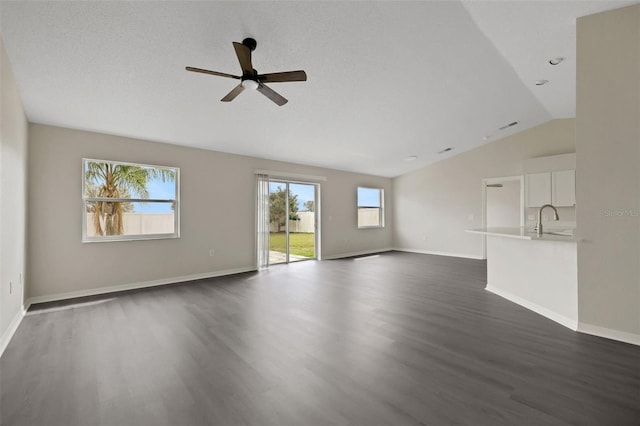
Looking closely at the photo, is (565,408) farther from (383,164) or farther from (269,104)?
(383,164)

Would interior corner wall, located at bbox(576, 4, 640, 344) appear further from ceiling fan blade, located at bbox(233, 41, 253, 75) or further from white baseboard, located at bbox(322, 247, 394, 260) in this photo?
white baseboard, located at bbox(322, 247, 394, 260)

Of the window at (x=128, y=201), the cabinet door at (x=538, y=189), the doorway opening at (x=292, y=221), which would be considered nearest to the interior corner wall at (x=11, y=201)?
the window at (x=128, y=201)

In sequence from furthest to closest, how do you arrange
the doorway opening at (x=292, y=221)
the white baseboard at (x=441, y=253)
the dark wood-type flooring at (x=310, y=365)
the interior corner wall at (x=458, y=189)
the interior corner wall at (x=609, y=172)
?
the white baseboard at (x=441, y=253), the doorway opening at (x=292, y=221), the interior corner wall at (x=458, y=189), the interior corner wall at (x=609, y=172), the dark wood-type flooring at (x=310, y=365)

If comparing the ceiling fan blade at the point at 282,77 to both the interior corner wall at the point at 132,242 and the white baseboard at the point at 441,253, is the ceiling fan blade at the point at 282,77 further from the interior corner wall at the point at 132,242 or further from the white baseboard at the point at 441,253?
the white baseboard at the point at 441,253

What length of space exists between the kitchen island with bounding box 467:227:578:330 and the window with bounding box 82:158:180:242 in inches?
196

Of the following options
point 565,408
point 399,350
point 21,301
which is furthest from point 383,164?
point 21,301

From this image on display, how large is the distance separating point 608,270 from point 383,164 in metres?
5.37

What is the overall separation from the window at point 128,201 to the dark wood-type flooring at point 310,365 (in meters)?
1.10

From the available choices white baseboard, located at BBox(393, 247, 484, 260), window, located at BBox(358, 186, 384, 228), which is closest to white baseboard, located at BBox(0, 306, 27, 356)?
window, located at BBox(358, 186, 384, 228)

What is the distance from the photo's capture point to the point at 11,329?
2.79 meters

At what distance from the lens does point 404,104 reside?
4.38m

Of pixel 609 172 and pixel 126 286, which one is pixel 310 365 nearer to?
pixel 609 172

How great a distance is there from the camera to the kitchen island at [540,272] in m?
2.92

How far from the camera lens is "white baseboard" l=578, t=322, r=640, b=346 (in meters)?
2.53
